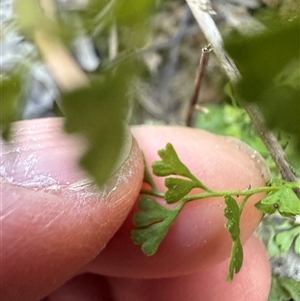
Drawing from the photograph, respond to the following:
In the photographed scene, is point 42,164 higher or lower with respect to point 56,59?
lower

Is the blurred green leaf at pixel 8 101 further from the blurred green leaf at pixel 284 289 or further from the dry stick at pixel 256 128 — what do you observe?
the blurred green leaf at pixel 284 289

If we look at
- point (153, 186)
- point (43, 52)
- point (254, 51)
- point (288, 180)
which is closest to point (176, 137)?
point (153, 186)

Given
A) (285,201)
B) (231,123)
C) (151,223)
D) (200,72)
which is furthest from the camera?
(231,123)

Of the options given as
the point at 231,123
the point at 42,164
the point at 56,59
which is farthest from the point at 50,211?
the point at 231,123

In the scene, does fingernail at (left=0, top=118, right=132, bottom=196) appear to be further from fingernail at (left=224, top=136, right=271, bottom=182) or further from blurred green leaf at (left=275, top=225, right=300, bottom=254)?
blurred green leaf at (left=275, top=225, right=300, bottom=254)

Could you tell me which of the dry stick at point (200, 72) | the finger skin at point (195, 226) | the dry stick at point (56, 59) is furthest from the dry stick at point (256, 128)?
the dry stick at point (56, 59)

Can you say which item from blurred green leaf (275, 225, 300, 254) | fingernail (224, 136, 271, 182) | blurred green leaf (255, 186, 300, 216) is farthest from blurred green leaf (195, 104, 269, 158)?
blurred green leaf (255, 186, 300, 216)

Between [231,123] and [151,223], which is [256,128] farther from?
[231,123]
